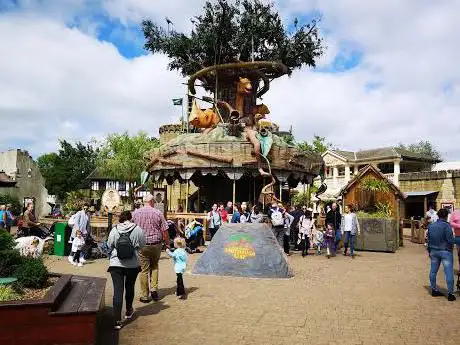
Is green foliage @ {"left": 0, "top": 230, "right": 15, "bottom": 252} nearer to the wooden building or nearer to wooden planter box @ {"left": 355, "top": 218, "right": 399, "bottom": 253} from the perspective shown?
wooden planter box @ {"left": 355, "top": 218, "right": 399, "bottom": 253}

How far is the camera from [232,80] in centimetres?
2550

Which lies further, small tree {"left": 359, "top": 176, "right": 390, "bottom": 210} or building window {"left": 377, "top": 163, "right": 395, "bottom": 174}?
building window {"left": 377, "top": 163, "right": 395, "bottom": 174}

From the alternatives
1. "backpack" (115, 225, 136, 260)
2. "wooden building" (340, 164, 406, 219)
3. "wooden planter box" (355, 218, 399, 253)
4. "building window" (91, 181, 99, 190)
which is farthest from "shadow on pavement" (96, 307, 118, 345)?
"building window" (91, 181, 99, 190)

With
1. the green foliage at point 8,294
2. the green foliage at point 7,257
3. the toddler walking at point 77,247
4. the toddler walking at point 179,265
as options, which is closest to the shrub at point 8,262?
the green foliage at point 7,257

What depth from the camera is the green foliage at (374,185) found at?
1927 cm

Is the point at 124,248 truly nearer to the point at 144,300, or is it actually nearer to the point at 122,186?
the point at 144,300

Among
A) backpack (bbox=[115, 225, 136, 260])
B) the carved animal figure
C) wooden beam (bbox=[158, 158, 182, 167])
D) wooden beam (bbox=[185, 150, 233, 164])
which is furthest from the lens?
the carved animal figure

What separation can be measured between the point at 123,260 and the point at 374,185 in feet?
48.6

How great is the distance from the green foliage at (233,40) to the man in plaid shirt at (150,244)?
24088mm

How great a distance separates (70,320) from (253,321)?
8.84 ft

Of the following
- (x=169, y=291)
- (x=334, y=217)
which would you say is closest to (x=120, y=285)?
(x=169, y=291)

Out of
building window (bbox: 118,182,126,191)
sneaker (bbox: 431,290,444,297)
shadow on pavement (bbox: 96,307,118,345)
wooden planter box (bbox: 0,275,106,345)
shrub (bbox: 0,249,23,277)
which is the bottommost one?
shadow on pavement (bbox: 96,307,118,345)

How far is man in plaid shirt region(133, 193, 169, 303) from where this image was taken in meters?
8.03

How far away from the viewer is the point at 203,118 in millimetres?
24250
